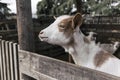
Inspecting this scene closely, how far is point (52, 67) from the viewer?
155 centimetres

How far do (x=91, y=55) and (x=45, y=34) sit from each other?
387 mm

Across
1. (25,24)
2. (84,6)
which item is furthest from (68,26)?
(84,6)

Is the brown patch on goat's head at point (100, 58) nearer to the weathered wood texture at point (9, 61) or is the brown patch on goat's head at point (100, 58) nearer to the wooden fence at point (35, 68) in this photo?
the wooden fence at point (35, 68)

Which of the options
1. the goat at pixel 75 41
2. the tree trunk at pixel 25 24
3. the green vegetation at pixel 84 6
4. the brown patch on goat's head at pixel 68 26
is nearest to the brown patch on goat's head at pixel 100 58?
the goat at pixel 75 41

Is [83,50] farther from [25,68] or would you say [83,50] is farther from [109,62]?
[25,68]

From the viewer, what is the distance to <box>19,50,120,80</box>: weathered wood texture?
1.22 meters

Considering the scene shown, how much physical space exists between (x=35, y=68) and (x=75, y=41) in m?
0.39

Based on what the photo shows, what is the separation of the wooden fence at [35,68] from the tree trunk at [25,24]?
0.29 feet

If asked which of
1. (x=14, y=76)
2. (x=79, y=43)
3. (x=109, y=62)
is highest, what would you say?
(x=79, y=43)

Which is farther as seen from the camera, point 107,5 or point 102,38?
point 107,5

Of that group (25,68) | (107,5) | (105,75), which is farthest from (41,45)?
(107,5)

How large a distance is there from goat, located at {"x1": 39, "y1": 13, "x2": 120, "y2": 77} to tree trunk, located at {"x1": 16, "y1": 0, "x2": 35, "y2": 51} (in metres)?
0.31

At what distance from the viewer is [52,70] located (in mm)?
1552

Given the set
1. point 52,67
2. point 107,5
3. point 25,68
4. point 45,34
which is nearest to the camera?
point 52,67
